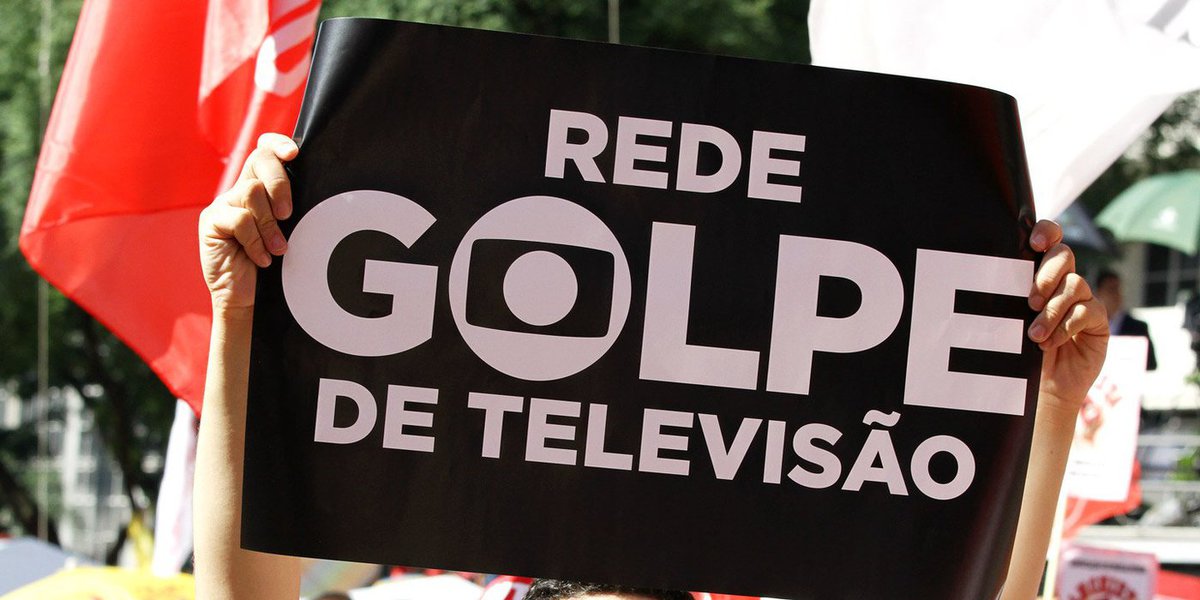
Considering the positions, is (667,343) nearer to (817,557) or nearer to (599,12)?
(817,557)

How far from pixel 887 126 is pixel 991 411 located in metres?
0.44

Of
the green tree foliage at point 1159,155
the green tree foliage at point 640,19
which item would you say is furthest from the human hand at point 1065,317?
the green tree foliage at point 1159,155

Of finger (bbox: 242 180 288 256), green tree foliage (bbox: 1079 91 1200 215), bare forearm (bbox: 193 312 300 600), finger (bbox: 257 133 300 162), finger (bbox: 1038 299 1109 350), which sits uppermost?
green tree foliage (bbox: 1079 91 1200 215)

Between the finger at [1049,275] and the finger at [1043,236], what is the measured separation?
0.05 ft

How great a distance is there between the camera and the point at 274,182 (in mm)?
1876

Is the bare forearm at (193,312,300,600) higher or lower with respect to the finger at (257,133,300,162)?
lower

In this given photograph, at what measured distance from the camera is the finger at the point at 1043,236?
1.92m

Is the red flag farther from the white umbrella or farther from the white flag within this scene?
the white flag

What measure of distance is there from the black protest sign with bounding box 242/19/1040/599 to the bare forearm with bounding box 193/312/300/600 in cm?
5

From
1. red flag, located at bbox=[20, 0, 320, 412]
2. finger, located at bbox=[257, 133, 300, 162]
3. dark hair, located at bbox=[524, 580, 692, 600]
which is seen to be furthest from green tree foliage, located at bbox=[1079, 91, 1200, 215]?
finger, located at bbox=[257, 133, 300, 162]

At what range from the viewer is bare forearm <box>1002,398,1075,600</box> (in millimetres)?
2002

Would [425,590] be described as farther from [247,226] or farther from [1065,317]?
[1065,317]

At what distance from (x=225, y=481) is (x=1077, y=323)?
127 centimetres

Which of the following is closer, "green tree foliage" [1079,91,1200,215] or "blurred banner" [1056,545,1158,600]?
"blurred banner" [1056,545,1158,600]
